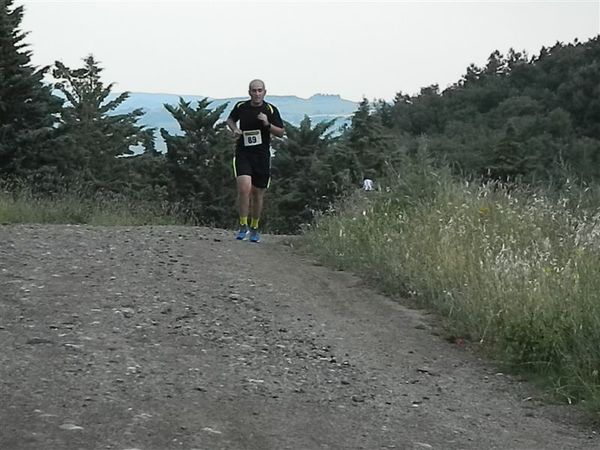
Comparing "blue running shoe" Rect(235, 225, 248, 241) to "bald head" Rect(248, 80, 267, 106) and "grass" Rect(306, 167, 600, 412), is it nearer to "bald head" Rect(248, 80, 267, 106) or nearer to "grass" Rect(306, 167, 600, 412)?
"grass" Rect(306, 167, 600, 412)

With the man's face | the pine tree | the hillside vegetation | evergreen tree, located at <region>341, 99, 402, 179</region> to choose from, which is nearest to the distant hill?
evergreen tree, located at <region>341, 99, 402, 179</region>

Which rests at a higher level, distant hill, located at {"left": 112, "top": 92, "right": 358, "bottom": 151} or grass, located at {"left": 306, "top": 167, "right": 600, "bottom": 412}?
distant hill, located at {"left": 112, "top": 92, "right": 358, "bottom": 151}

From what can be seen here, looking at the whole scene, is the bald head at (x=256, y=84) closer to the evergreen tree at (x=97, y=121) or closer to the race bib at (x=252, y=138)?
the race bib at (x=252, y=138)

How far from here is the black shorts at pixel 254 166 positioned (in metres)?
8.66

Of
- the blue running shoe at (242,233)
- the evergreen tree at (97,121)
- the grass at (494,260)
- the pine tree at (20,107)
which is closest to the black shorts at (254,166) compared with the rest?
the blue running shoe at (242,233)

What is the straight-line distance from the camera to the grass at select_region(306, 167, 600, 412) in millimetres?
4566

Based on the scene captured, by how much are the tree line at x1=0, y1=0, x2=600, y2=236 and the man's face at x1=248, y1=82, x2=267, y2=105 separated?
1724mm

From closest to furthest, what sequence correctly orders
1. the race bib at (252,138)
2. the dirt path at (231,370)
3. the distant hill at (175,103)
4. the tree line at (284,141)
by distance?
the dirt path at (231,370)
the race bib at (252,138)
the tree line at (284,141)
the distant hill at (175,103)

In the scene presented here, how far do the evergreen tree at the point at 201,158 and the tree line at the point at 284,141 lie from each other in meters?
0.06

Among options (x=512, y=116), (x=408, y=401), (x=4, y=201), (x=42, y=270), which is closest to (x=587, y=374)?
(x=408, y=401)

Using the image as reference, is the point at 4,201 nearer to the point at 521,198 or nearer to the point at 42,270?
the point at 42,270

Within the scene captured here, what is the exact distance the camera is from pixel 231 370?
4.11 m

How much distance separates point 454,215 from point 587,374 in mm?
3249

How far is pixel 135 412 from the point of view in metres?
3.38
